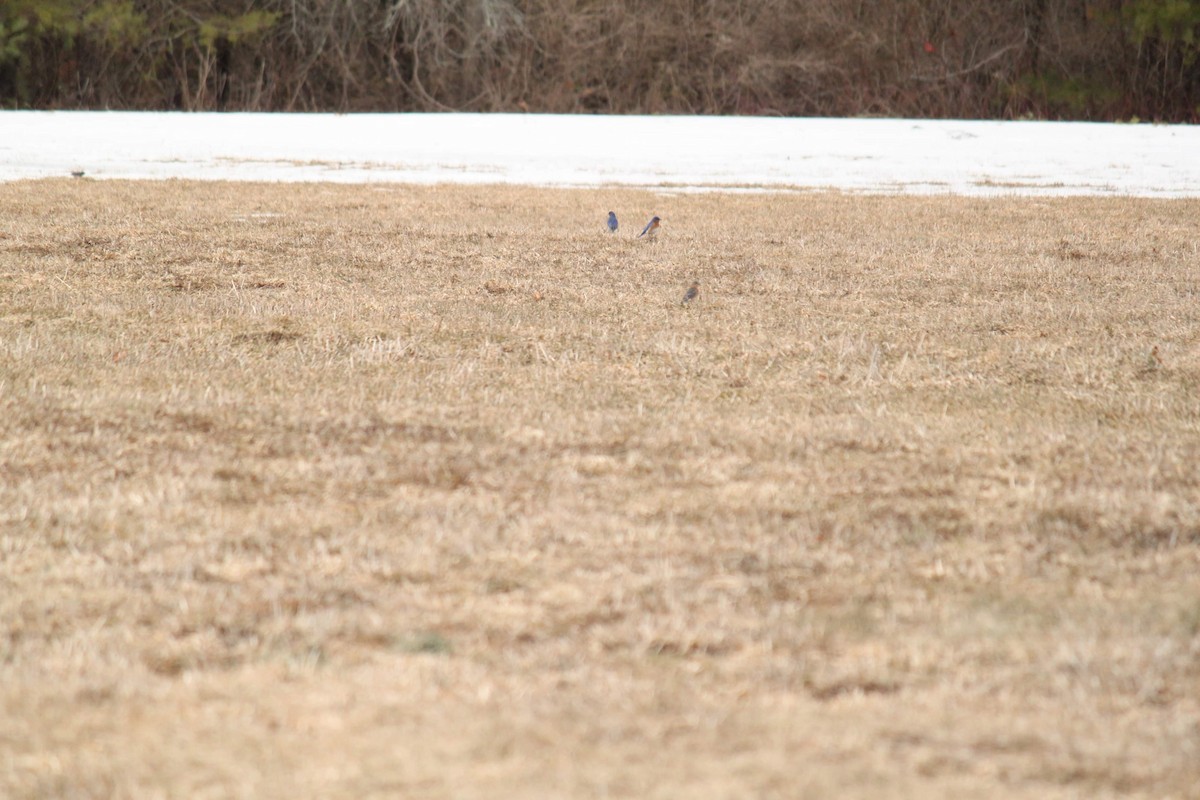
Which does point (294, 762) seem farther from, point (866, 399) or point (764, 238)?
point (764, 238)

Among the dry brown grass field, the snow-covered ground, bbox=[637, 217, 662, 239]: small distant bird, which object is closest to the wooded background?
the snow-covered ground

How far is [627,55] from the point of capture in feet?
78.2

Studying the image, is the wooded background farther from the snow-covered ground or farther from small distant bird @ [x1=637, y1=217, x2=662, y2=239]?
small distant bird @ [x1=637, y1=217, x2=662, y2=239]

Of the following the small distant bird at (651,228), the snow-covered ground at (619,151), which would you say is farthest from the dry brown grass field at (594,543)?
the snow-covered ground at (619,151)

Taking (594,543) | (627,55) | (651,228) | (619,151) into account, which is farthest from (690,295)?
(627,55)

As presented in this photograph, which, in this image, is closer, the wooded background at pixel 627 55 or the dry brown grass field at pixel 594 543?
the dry brown grass field at pixel 594 543

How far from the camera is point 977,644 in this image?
281 centimetres

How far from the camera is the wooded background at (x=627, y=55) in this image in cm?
2323

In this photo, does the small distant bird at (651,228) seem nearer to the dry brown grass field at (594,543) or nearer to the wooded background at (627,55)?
the dry brown grass field at (594,543)

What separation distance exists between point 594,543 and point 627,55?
2135 centimetres

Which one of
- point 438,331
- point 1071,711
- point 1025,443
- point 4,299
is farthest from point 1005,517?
point 4,299

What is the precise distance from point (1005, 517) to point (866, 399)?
1427mm

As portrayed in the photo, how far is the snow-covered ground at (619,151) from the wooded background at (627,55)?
1.56 meters

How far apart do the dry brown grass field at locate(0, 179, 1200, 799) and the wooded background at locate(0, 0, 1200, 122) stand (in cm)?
1703
